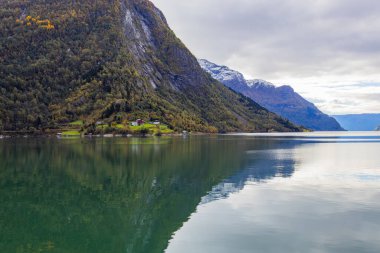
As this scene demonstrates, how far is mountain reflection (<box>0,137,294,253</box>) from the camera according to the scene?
30.5 metres

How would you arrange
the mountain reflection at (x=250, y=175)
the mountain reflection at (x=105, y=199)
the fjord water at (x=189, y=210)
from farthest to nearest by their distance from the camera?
the mountain reflection at (x=250, y=175), the mountain reflection at (x=105, y=199), the fjord water at (x=189, y=210)

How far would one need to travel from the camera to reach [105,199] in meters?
46.5

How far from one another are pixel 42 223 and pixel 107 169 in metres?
40.6

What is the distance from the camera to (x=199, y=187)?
54.7 m

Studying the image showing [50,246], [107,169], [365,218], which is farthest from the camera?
[107,169]

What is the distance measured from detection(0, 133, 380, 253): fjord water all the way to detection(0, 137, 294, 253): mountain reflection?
0.12 metres

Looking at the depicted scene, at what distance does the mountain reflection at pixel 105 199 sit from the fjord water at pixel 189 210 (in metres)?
0.12

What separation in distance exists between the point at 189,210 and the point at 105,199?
38.2ft

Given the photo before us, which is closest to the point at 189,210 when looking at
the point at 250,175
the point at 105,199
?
the point at 105,199

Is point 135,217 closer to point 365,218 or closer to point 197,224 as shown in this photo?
point 197,224

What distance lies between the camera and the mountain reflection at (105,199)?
3055 cm

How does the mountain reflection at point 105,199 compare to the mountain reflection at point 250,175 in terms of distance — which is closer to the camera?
the mountain reflection at point 105,199

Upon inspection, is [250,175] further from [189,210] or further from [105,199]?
[105,199]

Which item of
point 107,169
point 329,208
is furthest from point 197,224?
point 107,169
